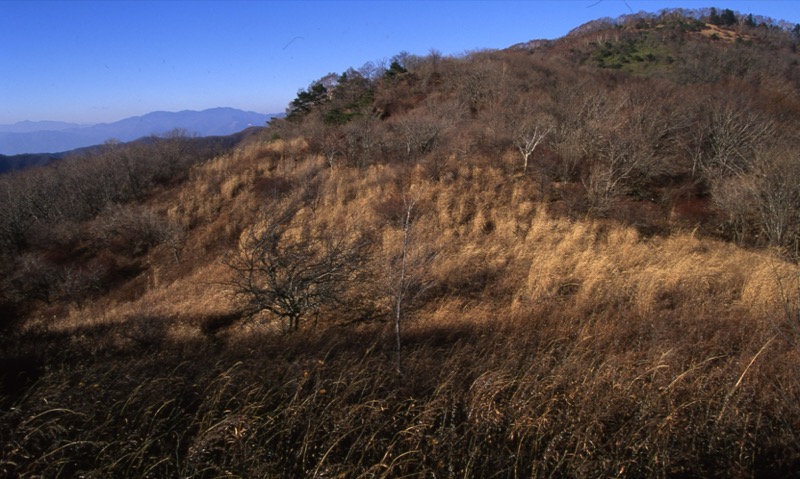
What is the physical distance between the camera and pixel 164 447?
2.42 metres

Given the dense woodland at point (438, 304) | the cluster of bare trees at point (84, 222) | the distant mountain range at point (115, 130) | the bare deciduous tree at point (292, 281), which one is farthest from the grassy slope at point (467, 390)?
the distant mountain range at point (115, 130)

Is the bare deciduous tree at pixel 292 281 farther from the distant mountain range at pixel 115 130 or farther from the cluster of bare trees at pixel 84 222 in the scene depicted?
the distant mountain range at pixel 115 130

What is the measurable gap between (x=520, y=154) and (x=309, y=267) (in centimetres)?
1069

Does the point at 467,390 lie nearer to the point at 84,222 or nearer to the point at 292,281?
the point at 292,281

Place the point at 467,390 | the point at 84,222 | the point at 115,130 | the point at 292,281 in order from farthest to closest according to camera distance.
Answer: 1. the point at 115,130
2. the point at 84,222
3. the point at 292,281
4. the point at 467,390

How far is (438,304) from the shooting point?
695 cm

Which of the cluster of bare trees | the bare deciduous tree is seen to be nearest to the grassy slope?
the bare deciduous tree

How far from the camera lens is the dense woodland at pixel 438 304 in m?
2.43

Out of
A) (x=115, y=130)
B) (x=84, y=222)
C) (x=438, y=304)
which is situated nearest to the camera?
(x=438, y=304)

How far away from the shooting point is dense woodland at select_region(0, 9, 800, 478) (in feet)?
7.98

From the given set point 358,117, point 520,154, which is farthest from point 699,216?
point 358,117

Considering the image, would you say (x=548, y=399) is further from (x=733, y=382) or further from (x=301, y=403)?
(x=301, y=403)

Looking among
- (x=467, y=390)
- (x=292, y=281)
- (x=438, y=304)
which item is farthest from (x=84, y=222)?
(x=467, y=390)

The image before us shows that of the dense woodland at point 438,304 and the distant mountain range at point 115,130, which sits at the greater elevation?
the distant mountain range at point 115,130
